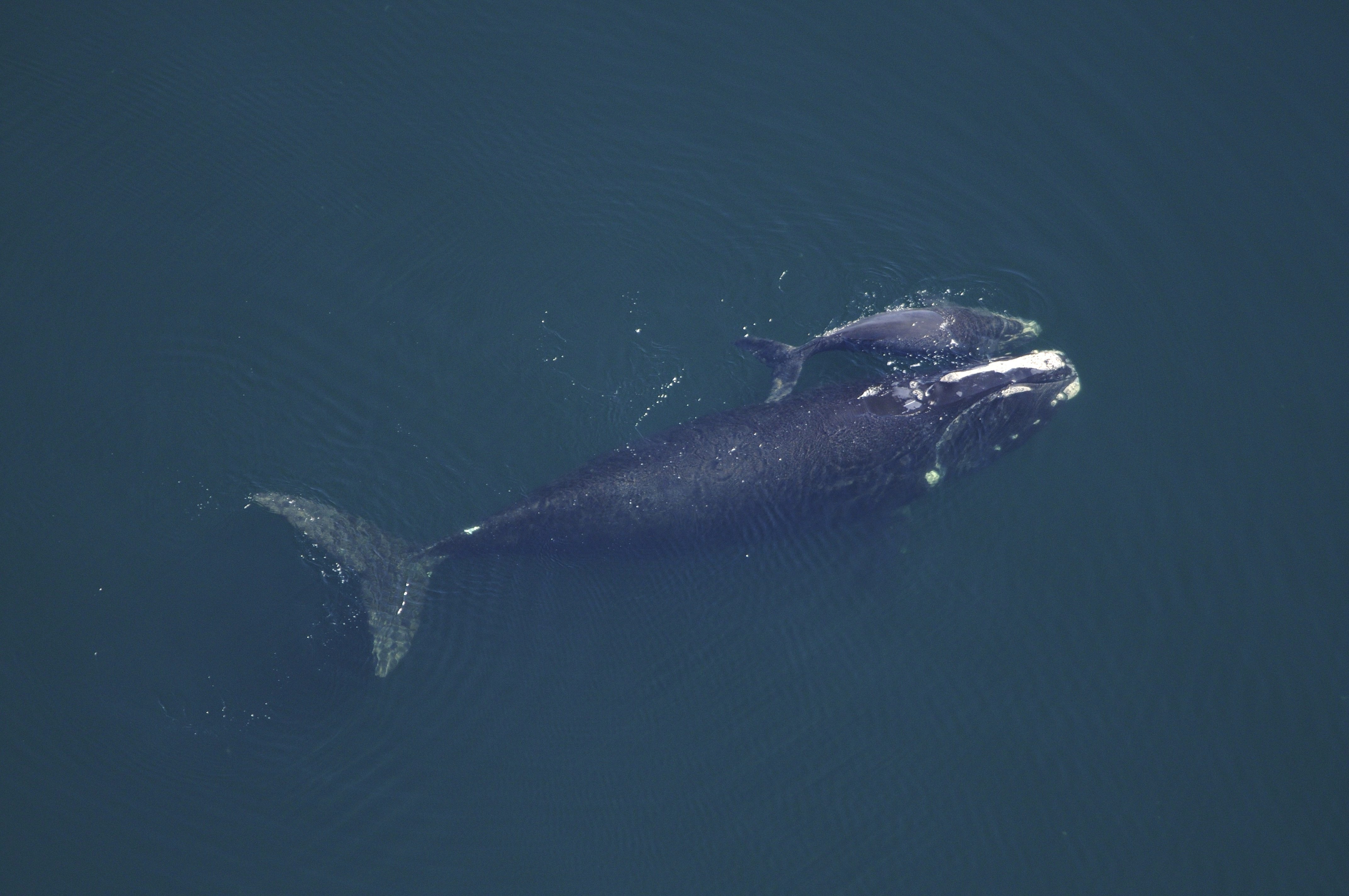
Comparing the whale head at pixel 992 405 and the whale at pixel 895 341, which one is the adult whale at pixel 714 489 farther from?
the whale at pixel 895 341

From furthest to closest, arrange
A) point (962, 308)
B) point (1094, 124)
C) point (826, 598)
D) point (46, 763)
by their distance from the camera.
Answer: point (1094, 124)
point (962, 308)
point (826, 598)
point (46, 763)

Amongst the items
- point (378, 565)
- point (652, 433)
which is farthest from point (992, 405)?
point (378, 565)

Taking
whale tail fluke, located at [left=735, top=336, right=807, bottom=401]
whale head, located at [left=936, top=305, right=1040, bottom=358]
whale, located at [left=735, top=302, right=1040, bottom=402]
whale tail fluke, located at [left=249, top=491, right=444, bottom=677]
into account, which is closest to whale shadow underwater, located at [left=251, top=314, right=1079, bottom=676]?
whale tail fluke, located at [left=249, top=491, right=444, bottom=677]

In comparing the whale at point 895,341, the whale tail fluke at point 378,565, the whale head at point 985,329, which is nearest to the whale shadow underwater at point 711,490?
the whale tail fluke at point 378,565

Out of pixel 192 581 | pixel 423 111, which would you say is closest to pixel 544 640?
pixel 192 581

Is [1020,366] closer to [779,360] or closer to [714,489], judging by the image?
[779,360]

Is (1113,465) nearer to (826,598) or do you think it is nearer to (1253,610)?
(1253,610)
